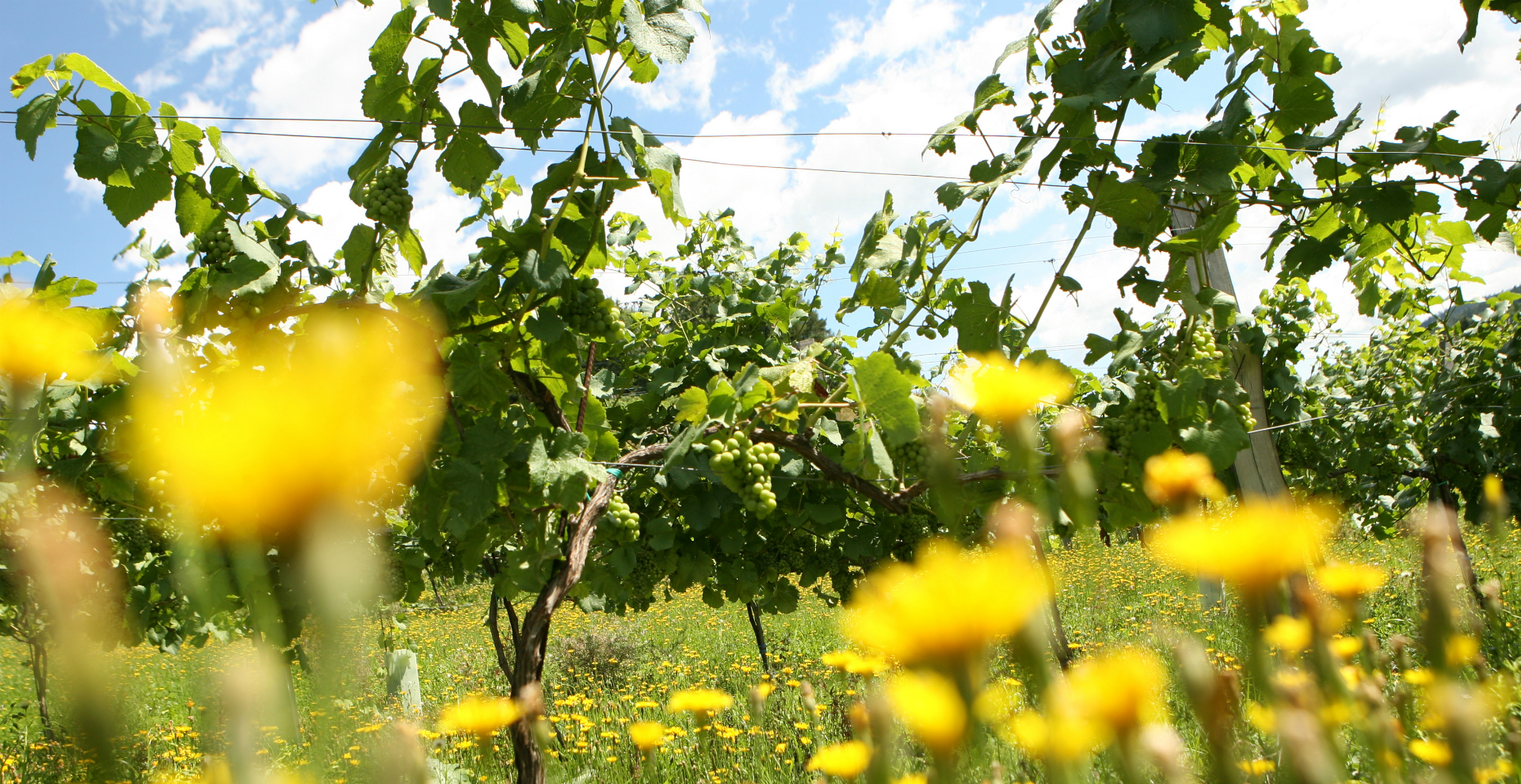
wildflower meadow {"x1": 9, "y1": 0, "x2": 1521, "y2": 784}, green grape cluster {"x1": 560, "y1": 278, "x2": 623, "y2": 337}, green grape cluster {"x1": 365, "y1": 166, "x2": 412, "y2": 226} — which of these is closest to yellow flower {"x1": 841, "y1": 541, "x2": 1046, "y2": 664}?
wildflower meadow {"x1": 9, "y1": 0, "x2": 1521, "y2": 784}

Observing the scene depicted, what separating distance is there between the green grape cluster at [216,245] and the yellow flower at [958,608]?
1.89 meters

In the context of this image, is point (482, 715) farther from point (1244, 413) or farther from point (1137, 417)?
point (1244, 413)

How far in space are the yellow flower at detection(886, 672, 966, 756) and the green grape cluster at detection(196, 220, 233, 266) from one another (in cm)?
191

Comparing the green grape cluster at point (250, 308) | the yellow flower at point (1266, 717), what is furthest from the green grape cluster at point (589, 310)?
the yellow flower at point (1266, 717)

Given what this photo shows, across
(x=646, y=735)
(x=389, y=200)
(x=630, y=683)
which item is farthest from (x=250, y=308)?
(x=630, y=683)

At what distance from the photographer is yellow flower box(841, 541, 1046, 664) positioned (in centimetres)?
35

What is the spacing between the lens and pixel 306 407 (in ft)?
1.29

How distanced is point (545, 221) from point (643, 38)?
0.45 meters

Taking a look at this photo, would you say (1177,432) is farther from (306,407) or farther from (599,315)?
(306,407)

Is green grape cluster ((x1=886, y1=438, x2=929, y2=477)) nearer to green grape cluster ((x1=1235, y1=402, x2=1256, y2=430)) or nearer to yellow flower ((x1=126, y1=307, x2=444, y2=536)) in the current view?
green grape cluster ((x1=1235, y1=402, x2=1256, y2=430))

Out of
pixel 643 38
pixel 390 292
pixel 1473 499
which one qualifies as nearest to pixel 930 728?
pixel 643 38

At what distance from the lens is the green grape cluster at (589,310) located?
6.11ft

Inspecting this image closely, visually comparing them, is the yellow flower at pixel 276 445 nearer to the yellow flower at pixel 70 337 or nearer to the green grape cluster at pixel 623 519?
the yellow flower at pixel 70 337

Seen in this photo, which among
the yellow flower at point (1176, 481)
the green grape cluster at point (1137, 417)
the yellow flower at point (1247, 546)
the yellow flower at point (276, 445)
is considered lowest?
the yellow flower at point (1247, 546)
